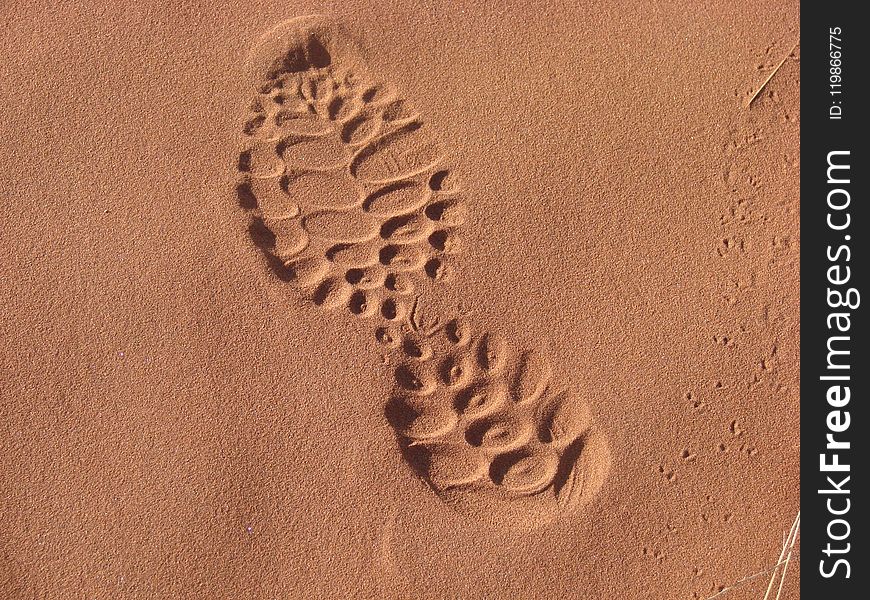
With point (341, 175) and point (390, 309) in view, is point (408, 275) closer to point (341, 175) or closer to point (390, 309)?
point (390, 309)

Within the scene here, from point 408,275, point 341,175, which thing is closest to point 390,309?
point 408,275

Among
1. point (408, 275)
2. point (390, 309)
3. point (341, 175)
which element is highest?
point (341, 175)

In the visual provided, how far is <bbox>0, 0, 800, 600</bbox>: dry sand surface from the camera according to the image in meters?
2.29

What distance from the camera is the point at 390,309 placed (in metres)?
2.34

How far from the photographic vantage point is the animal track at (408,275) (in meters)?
2.31

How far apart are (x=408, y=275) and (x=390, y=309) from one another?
136 millimetres

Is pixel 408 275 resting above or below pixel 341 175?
below

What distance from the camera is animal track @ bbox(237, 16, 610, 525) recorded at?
2311 millimetres

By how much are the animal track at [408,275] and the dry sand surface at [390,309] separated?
0.03ft

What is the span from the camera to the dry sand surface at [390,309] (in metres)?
Result: 2.29

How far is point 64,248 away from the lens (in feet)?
7.71

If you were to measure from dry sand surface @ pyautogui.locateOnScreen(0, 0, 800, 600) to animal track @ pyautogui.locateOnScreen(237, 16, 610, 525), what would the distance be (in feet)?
0.03
